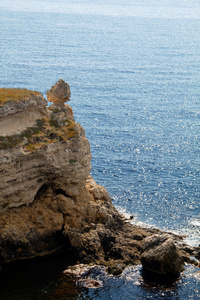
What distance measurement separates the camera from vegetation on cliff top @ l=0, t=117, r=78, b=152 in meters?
49.5

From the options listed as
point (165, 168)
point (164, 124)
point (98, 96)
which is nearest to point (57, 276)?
point (165, 168)

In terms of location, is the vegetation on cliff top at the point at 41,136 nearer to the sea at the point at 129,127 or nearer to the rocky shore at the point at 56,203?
the rocky shore at the point at 56,203

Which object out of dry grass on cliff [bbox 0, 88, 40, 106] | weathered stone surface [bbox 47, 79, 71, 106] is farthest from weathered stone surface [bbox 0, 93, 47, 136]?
weathered stone surface [bbox 47, 79, 71, 106]

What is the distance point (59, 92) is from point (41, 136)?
269 inches

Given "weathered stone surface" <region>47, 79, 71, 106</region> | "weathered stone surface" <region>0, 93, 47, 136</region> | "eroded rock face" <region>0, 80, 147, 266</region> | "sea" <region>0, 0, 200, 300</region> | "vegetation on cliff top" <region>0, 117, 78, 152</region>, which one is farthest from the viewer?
"weathered stone surface" <region>47, 79, 71, 106</region>

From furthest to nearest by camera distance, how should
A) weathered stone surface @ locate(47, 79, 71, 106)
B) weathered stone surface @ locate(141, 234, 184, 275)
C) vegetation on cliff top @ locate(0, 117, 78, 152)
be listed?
weathered stone surface @ locate(47, 79, 71, 106)
weathered stone surface @ locate(141, 234, 184, 275)
vegetation on cliff top @ locate(0, 117, 78, 152)

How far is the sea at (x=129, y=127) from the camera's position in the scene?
48.2 m

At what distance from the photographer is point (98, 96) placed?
121188 mm

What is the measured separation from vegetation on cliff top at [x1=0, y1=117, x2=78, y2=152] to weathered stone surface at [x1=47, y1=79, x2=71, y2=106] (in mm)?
2846

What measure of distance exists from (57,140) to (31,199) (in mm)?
7698

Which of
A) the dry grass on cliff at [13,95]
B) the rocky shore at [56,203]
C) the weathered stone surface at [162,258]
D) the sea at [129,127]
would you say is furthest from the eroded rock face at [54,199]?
the sea at [129,127]

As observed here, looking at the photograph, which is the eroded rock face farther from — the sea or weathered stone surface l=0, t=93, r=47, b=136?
the sea

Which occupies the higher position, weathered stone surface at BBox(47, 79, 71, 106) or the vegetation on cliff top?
weathered stone surface at BBox(47, 79, 71, 106)

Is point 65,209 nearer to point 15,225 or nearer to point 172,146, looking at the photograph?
point 15,225
